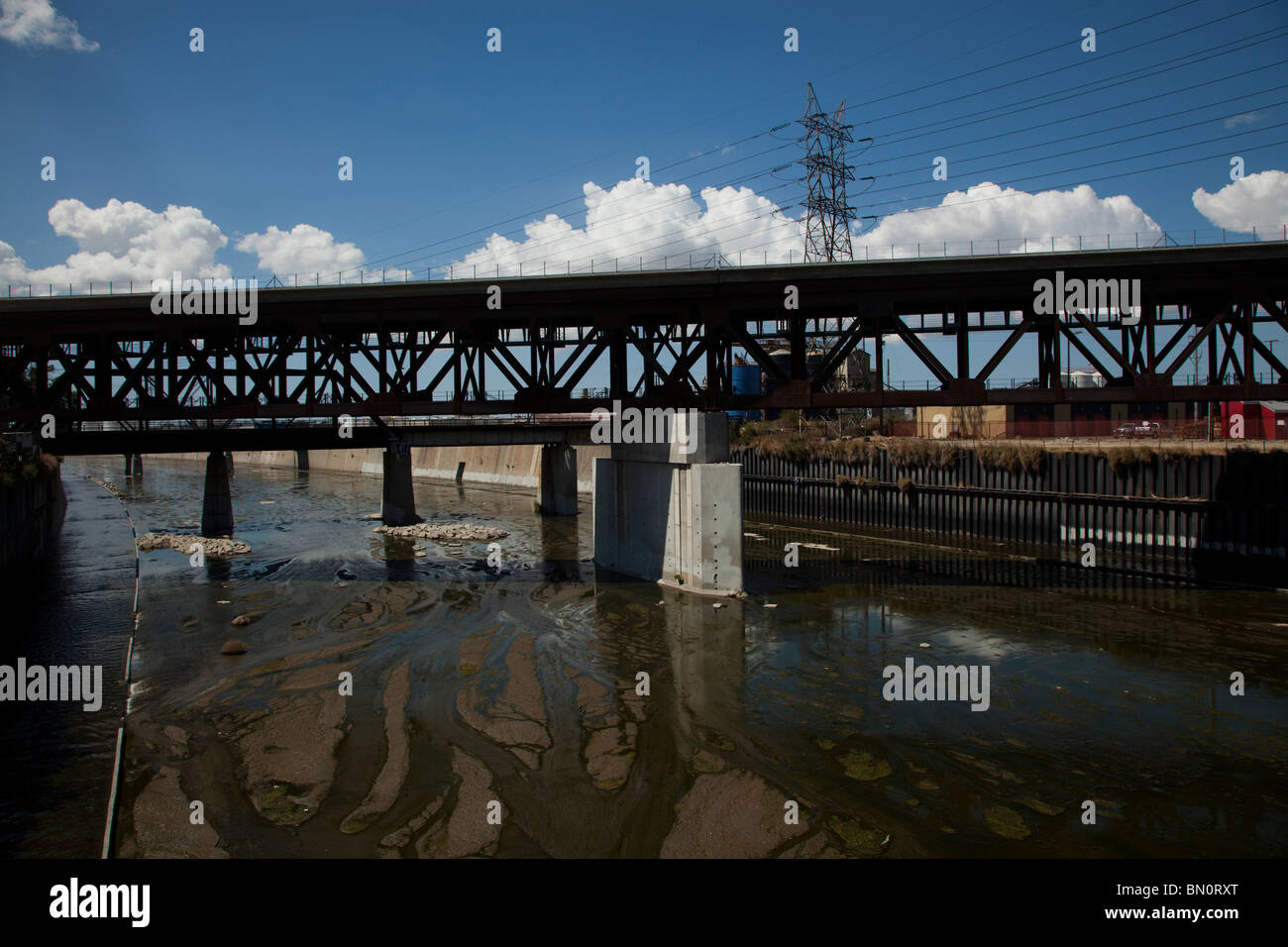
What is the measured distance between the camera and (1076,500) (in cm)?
3891

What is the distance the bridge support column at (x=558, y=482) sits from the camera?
2238 inches

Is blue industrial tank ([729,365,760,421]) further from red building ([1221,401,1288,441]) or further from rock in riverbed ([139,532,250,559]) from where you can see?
rock in riverbed ([139,532,250,559])

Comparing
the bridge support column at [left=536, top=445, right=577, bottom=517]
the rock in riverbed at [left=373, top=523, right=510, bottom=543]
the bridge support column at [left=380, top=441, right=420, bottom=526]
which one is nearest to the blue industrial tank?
the bridge support column at [left=536, top=445, right=577, bottom=517]

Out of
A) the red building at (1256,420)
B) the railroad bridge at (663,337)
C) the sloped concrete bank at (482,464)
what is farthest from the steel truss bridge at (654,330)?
the sloped concrete bank at (482,464)

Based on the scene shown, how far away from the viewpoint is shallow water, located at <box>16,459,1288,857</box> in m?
11.5

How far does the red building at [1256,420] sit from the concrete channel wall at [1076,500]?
8.56 meters

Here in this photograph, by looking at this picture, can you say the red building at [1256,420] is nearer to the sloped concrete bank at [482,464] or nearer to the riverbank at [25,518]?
the sloped concrete bank at [482,464]

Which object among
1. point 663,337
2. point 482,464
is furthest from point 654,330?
point 482,464

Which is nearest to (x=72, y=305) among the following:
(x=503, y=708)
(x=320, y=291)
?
(x=320, y=291)

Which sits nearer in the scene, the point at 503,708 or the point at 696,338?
the point at 503,708

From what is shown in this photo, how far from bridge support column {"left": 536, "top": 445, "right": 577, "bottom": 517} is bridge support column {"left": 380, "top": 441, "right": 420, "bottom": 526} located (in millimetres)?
9862

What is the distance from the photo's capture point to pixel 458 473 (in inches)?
3511
